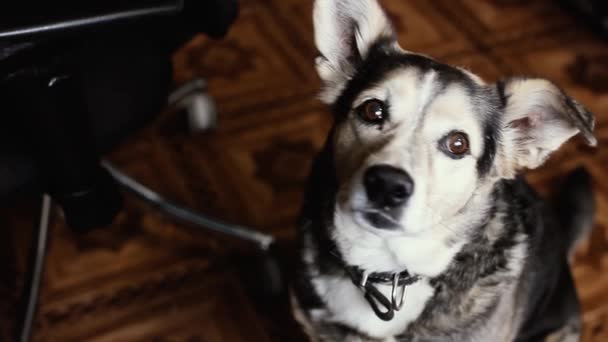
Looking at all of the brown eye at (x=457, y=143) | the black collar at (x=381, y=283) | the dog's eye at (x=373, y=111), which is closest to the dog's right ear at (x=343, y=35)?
the dog's eye at (x=373, y=111)

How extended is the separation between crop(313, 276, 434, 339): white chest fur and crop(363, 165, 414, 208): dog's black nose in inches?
11.3

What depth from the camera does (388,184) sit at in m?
1.12

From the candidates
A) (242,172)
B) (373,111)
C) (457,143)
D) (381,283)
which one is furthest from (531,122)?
(242,172)

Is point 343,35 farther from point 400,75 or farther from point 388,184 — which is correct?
point 388,184

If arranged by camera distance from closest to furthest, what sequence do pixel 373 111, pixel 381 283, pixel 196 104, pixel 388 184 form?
1. pixel 388 184
2. pixel 373 111
3. pixel 381 283
4. pixel 196 104

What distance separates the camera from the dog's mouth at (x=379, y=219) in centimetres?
117

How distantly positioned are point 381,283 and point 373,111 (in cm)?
36

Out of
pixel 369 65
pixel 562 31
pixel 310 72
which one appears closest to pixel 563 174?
pixel 562 31

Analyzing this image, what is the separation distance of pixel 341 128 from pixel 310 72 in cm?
120

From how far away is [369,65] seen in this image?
132 cm

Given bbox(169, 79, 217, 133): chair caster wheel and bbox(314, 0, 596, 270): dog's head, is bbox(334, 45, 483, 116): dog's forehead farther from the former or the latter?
bbox(169, 79, 217, 133): chair caster wheel

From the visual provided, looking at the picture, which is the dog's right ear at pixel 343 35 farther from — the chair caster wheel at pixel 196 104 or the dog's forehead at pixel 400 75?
the chair caster wheel at pixel 196 104

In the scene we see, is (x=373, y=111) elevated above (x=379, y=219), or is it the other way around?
(x=373, y=111)

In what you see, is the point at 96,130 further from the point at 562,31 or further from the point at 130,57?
the point at 562,31
